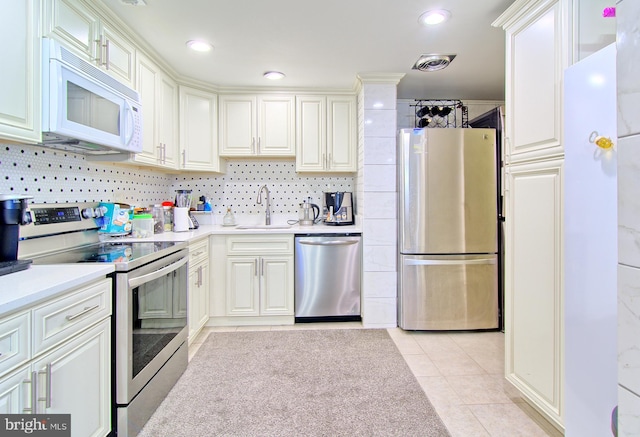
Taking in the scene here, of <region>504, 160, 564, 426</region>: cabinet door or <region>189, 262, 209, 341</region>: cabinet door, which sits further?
<region>189, 262, 209, 341</region>: cabinet door

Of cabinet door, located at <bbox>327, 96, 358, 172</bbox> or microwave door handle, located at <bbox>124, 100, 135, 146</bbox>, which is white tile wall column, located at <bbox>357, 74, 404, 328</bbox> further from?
microwave door handle, located at <bbox>124, 100, 135, 146</bbox>

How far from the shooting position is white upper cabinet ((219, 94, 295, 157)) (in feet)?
10.4

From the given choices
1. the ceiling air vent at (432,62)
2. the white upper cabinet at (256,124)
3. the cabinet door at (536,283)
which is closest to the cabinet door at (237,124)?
the white upper cabinet at (256,124)

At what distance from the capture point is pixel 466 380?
6.79ft

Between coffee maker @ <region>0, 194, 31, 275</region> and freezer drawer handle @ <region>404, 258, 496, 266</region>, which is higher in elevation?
coffee maker @ <region>0, 194, 31, 275</region>

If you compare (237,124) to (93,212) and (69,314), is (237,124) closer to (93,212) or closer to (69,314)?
(93,212)

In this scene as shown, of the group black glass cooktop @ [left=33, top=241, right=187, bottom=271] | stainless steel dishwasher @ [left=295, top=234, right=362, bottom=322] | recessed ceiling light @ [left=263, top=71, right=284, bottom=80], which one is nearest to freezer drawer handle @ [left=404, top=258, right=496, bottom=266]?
stainless steel dishwasher @ [left=295, top=234, right=362, bottom=322]

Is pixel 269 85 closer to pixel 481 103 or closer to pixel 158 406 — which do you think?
pixel 481 103

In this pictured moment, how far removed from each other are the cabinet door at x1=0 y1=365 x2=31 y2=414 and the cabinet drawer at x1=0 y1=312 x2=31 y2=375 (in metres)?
0.03

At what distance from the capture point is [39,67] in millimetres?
1371

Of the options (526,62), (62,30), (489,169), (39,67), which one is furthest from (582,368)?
(62,30)

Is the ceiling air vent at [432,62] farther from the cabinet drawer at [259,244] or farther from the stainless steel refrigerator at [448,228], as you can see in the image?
the cabinet drawer at [259,244]

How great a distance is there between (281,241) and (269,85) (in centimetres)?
151

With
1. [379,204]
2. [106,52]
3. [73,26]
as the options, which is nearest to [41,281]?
[73,26]
